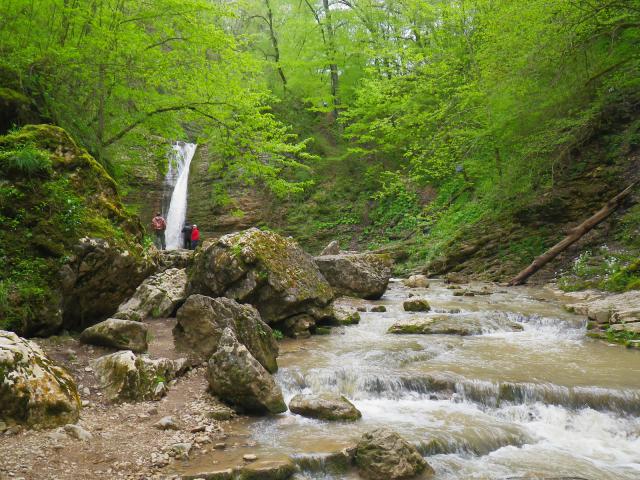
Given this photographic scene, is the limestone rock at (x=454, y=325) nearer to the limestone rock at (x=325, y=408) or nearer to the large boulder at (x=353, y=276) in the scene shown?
the large boulder at (x=353, y=276)

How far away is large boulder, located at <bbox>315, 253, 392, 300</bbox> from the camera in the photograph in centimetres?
1204

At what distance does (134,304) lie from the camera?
8.79 m

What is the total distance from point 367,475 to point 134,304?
6120 millimetres

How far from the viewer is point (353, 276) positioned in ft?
39.6

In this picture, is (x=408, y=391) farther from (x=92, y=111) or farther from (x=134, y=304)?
(x=92, y=111)

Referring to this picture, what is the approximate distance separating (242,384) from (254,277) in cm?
331

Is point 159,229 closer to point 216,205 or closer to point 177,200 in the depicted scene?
point 177,200

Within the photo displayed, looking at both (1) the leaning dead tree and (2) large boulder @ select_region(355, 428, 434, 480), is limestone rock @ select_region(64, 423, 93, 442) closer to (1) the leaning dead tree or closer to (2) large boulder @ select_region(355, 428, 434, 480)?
(2) large boulder @ select_region(355, 428, 434, 480)

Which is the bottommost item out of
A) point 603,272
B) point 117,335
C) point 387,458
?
point 387,458

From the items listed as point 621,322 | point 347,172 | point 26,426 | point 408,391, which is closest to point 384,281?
point 621,322

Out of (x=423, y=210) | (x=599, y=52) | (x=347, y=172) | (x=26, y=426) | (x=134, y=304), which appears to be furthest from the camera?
(x=347, y=172)

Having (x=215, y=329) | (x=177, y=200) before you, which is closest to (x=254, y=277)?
A: (x=215, y=329)

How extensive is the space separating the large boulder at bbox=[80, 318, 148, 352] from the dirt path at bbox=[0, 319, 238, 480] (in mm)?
111

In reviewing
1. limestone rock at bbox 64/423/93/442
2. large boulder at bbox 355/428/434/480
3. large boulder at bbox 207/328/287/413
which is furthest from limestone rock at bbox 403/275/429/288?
limestone rock at bbox 64/423/93/442
